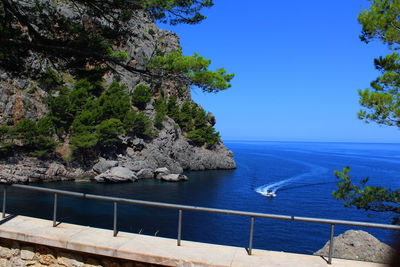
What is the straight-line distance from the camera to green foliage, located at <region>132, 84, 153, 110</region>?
166 feet

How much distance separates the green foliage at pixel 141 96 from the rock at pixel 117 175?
13257 millimetres

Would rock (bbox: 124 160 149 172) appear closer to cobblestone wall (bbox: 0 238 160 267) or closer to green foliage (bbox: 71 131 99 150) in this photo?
green foliage (bbox: 71 131 99 150)

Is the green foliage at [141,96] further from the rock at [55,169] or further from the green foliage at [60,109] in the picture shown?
the rock at [55,169]

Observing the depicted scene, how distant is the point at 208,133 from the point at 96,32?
52.5 m

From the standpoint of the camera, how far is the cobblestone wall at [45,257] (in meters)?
4.55

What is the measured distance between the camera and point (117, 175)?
1587 inches

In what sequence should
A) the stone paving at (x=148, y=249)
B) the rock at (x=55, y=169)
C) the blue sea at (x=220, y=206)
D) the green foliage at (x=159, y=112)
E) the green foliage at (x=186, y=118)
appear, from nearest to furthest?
the stone paving at (x=148, y=249) → the blue sea at (x=220, y=206) → the rock at (x=55, y=169) → the green foliage at (x=159, y=112) → the green foliage at (x=186, y=118)

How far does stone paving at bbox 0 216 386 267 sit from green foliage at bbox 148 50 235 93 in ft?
16.3

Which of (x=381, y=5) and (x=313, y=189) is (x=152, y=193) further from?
(x=381, y=5)

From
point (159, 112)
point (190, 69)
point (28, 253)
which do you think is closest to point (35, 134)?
point (159, 112)

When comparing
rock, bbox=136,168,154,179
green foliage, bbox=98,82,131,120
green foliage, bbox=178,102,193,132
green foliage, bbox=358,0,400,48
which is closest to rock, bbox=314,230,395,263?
green foliage, bbox=358,0,400,48

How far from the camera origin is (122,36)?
8.88 meters

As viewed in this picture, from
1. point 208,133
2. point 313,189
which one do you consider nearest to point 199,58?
point 313,189

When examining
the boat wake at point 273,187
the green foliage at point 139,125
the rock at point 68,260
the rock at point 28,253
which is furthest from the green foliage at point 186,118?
the rock at point 68,260
